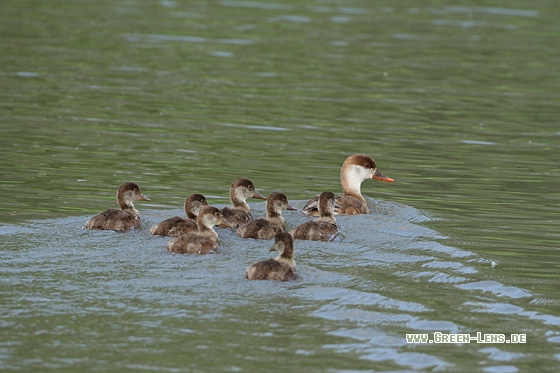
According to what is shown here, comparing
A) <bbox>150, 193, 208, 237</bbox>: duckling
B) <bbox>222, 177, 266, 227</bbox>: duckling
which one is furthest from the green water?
<bbox>222, 177, 266, 227</bbox>: duckling

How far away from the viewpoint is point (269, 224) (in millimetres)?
10023

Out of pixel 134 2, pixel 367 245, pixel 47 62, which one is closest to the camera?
pixel 367 245

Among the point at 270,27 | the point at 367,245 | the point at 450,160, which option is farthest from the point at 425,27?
the point at 367,245

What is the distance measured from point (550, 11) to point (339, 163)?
2070cm

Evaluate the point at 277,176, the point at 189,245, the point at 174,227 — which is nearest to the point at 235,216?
the point at 174,227

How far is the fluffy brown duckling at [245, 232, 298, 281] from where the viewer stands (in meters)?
8.38

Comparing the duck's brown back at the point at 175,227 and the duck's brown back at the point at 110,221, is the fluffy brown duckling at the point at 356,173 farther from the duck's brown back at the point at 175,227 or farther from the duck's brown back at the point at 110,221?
the duck's brown back at the point at 110,221

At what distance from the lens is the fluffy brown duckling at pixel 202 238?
9164mm

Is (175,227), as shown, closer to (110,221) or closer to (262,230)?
(110,221)

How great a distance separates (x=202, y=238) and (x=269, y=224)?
36.8 inches

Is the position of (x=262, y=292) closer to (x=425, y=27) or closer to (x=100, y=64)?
(x=100, y=64)

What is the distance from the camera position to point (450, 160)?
15.0m

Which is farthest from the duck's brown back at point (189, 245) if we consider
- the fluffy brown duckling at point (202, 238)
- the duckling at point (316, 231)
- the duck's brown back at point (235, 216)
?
the duck's brown back at point (235, 216)

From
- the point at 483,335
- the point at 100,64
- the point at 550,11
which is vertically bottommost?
the point at 483,335
